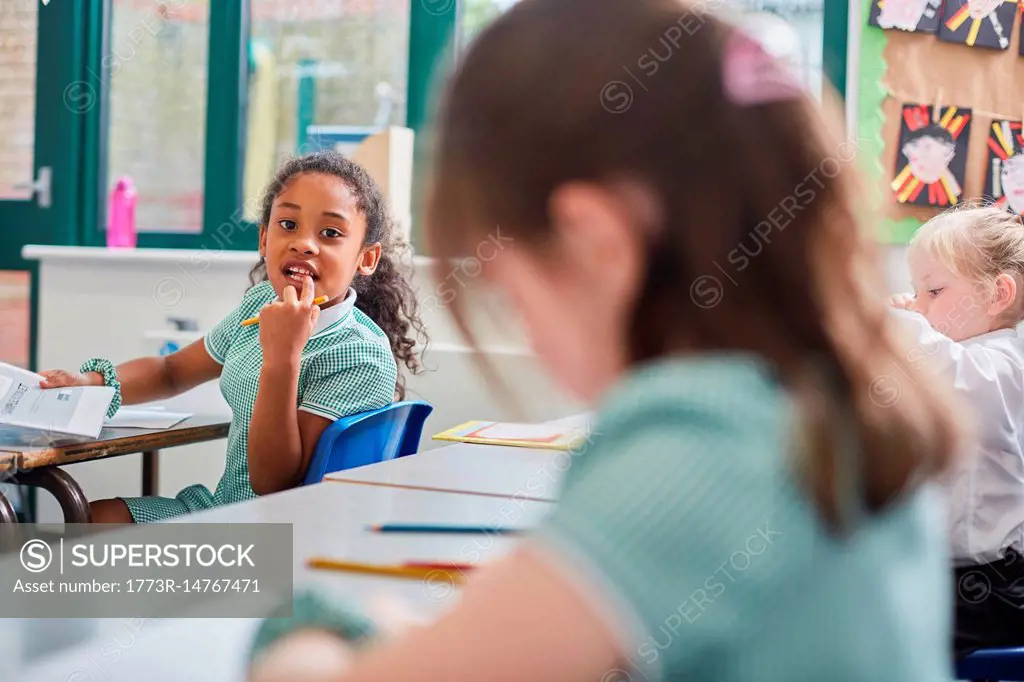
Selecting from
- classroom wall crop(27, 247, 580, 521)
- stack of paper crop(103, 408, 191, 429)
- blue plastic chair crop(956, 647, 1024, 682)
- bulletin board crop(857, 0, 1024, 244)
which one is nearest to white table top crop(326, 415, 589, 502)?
blue plastic chair crop(956, 647, 1024, 682)

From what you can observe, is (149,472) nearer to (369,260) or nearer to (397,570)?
(369,260)

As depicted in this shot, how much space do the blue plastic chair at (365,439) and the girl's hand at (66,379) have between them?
0.57 metres

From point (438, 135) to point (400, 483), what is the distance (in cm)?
90

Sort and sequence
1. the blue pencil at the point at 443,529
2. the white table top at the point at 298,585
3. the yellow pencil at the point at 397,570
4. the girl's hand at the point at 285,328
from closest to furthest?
the white table top at the point at 298,585
the yellow pencil at the point at 397,570
the blue pencil at the point at 443,529
the girl's hand at the point at 285,328

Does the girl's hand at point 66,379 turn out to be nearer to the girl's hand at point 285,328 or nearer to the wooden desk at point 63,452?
the wooden desk at point 63,452

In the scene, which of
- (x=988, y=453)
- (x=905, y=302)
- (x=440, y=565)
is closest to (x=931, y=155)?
(x=905, y=302)

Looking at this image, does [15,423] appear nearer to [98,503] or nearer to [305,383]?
[98,503]

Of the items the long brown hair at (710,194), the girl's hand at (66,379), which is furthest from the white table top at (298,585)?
the girl's hand at (66,379)

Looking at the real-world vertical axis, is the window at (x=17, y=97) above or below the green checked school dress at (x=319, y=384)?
above

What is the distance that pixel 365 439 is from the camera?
1.92 m

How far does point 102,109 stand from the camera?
11.7 ft

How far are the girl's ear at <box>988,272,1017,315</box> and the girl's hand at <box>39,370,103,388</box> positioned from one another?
5.81 ft

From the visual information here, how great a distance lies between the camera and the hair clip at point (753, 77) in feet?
1.44

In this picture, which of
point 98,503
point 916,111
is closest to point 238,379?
point 98,503
